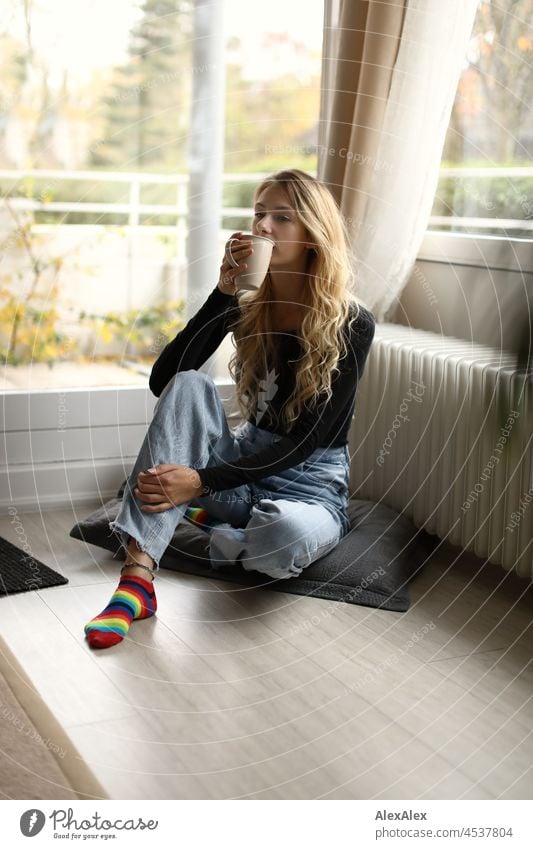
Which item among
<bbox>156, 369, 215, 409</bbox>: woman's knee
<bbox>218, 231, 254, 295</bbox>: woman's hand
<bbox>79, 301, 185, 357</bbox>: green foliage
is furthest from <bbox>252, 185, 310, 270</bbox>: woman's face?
<bbox>79, 301, 185, 357</bbox>: green foliage

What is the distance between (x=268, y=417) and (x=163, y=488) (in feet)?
1.18

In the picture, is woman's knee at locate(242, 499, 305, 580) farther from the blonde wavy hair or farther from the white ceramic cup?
the white ceramic cup

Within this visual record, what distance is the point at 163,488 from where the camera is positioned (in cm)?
202

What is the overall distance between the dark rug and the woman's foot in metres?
0.25

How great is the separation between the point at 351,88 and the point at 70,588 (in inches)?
61.7

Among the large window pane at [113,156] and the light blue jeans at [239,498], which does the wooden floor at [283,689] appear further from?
the large window pane at [113,156]

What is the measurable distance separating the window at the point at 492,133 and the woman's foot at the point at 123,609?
1143mm

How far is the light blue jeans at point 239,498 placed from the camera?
206 cm

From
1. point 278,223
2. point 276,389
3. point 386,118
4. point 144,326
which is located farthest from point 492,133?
point 144,326

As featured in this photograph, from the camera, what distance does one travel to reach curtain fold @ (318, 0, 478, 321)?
245 centimetres

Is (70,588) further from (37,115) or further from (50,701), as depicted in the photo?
(37,115)

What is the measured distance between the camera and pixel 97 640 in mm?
1856

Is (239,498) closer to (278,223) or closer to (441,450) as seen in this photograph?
(441,450)

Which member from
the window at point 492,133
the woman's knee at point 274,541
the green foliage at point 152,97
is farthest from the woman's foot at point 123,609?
the green foliage at point 152,97
